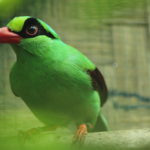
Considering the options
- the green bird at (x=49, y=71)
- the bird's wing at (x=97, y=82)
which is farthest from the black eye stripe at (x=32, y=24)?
the bird's wing at (x=97, y=82)

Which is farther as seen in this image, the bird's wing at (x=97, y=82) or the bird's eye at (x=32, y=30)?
the bird's wing at (x=97, y=82)

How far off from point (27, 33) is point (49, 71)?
0.13m

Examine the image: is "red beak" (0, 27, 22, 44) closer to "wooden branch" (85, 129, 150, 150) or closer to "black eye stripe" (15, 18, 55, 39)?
"black eye stripe" (15, 18, 55, 39)

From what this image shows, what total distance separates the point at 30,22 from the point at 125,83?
5.48ft

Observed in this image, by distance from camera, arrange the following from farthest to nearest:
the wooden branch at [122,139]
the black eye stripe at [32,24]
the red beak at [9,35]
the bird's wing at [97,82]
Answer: the bird's wing at [97,82] → the black eye stripe at [32,24] → the red beak at [9,35] → the wooden branch at [122,139]

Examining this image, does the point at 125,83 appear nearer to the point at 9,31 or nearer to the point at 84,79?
the point at 84,79

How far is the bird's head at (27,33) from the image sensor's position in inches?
29.3

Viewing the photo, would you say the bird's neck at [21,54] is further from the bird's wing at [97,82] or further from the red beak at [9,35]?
the bird's wing at [97,82]

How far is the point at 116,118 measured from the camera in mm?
2340

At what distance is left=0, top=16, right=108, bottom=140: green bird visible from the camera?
804mm

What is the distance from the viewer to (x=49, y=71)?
0.94 m

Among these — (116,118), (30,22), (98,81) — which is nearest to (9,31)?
(30,22)

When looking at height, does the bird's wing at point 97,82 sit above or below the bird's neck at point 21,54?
below

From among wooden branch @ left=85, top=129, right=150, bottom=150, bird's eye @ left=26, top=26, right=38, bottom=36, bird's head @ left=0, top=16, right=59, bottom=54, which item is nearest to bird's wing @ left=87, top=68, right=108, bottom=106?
bird's head @ left=0, top=16, right=59, bottom=54
